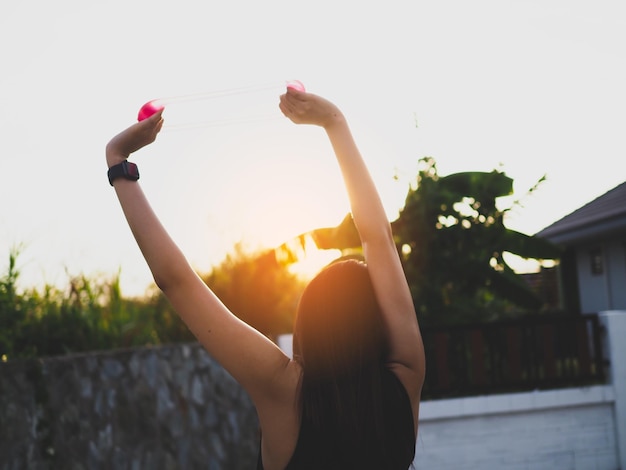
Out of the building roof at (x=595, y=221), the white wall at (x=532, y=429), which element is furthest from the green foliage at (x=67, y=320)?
the building roof at (x=595, y=221)

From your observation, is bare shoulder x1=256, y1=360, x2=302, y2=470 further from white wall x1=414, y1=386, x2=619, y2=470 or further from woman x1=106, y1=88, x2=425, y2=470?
white wall x1=414, y1=386, x2=619, y2=470

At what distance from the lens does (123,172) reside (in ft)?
5.05

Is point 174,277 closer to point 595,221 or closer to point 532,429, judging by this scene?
point 532,429

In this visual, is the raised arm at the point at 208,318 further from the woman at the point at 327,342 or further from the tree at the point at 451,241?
the tree at the point at 451,241

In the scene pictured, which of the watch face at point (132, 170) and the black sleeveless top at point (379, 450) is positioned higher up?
the watch face at point (132, 170)

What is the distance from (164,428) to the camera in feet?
26.0

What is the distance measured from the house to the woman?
11.0 metres

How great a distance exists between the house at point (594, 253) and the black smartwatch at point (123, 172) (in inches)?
446

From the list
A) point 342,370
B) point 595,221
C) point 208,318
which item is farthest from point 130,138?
point 595,221

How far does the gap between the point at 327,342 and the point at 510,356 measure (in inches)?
295

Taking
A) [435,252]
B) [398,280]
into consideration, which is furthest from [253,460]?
[398,280]

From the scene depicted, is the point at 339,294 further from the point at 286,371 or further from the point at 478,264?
the point at 478,264

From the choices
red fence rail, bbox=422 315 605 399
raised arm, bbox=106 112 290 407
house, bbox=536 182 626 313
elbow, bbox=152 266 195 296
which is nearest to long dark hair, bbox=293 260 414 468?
raised arm, bbox=106 112 290 407

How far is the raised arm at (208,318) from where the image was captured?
1415mm
